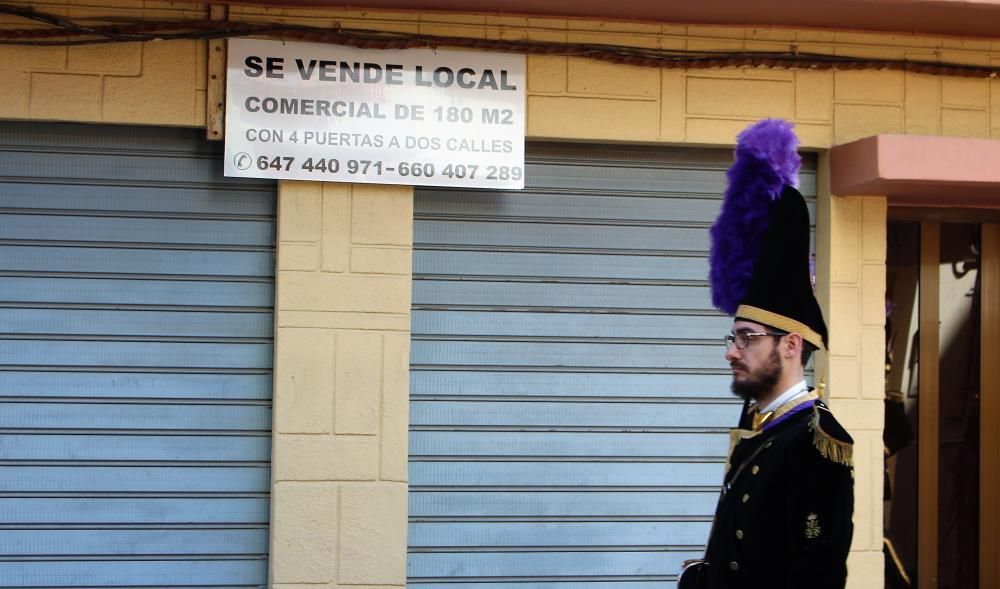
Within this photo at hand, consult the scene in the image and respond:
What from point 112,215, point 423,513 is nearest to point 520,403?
point 423,513

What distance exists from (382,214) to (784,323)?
2.93 meters

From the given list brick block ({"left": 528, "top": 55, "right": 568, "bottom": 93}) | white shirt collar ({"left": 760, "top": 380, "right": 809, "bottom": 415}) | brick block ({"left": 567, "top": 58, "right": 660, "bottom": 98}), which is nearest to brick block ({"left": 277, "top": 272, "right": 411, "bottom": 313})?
brick block ({"left": 528, "top": 55, "right": 568, "bottom": 93})

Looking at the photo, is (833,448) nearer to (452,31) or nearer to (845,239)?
(845,239)

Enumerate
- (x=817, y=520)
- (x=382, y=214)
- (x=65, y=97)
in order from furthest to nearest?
(x=382, y=214)
(x=65, y=97)
(x=817, y=520)

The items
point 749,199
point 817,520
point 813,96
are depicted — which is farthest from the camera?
point 813,96

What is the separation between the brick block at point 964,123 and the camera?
736 centimetres

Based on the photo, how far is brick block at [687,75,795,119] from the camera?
23.5 ft

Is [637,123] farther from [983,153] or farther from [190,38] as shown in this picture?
[190,38]

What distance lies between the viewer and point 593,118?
7.06 meters

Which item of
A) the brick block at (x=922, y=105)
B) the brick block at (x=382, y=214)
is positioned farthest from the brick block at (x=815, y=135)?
the brick block at (x=382, y=214)

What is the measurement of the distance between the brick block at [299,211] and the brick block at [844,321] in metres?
2.77

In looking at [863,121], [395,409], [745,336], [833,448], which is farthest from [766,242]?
[863,121]

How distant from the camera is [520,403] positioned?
7.12 meters

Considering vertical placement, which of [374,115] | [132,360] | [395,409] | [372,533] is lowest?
[372,533]
